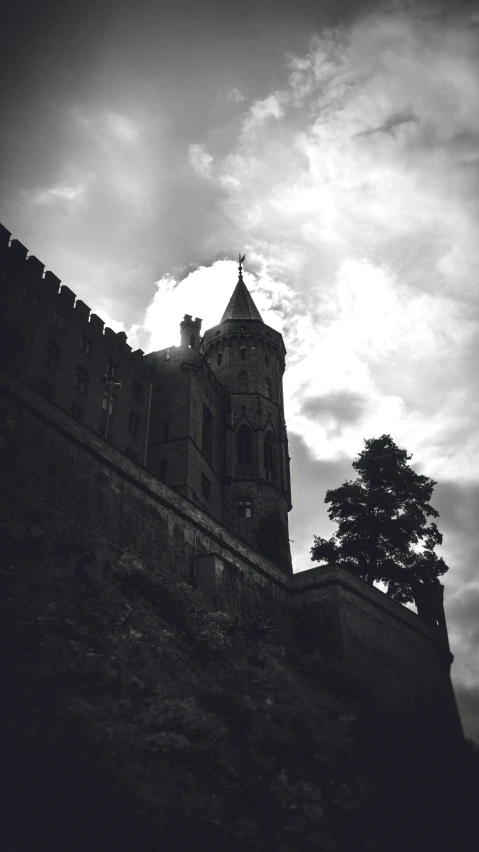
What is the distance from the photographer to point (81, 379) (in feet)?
122

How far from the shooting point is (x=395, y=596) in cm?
3591

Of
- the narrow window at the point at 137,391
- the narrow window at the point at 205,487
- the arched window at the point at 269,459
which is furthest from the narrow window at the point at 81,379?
the arched window at the point at 269,459

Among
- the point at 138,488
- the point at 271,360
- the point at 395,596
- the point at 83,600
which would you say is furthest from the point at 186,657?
the point at 271,360

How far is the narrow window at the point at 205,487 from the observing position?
41344 millimetres

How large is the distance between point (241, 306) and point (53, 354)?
78.4 feet

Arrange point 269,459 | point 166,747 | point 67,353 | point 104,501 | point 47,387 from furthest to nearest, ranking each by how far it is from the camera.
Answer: point 269,459 < point 67,353 < point 47,387 < point 104,501 < point 166,747

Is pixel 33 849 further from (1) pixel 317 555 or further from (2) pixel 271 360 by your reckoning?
(2) pixel 271 360

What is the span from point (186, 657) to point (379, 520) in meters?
23.2

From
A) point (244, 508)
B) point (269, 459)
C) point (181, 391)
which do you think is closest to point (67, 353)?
point (181, 391)

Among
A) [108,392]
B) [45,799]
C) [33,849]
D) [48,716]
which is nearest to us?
[33,849]

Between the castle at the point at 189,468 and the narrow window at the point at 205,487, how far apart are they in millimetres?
148

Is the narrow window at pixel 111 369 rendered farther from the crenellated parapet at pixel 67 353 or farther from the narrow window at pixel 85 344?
the narrow window at pixel 85 344

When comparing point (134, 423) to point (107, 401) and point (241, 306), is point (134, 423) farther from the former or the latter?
point (241, 306)

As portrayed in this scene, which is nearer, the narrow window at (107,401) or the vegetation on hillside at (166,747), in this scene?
the vegetation on hillside at (166,747)
